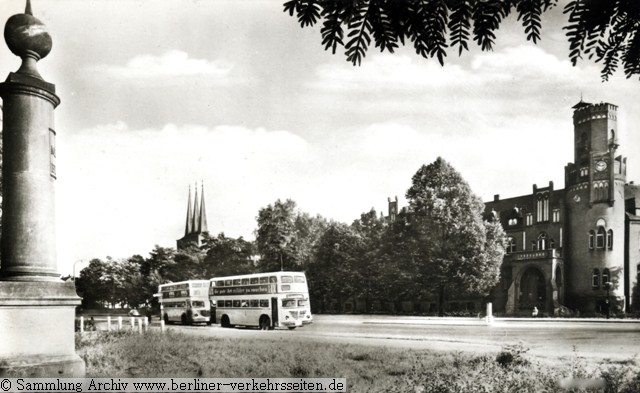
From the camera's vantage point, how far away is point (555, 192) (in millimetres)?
50656

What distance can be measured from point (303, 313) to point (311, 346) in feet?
39.8

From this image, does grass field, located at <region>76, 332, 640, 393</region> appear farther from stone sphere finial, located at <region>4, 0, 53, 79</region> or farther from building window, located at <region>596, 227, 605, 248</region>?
building window, located at <region>596, 227, 605, 248</region>

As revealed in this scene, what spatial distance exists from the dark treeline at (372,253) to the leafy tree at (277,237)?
0.22ft

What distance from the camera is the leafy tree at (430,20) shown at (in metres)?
3.45

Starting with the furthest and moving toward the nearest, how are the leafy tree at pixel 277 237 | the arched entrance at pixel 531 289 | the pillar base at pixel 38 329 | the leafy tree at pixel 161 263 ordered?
the arched entrance at pixel 531 289
the leafy tree at pixel 161 263
the leafy tree at pixel 277 237
the pillar base at pixel 38 329

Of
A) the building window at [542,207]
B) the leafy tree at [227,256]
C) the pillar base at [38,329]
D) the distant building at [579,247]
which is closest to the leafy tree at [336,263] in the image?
the distant building at [579,247]

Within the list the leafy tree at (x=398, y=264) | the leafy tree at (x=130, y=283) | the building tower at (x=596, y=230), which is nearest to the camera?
the leafy tree at (x=398, y=264)

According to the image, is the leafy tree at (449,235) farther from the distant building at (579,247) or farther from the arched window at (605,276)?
the arched window at (605,276)

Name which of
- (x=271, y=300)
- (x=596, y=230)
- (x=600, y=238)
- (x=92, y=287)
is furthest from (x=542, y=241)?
(x=92, y=287)

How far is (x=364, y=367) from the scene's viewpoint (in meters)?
12.9

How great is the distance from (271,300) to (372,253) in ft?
59.7

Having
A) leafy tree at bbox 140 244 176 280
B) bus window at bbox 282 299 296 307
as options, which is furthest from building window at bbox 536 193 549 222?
leafy tree at bbox 140 244 176 280

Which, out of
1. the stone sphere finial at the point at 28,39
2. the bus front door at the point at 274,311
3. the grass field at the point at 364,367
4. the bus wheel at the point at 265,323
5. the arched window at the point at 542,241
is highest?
the stone sphere finial at the point at 28,39

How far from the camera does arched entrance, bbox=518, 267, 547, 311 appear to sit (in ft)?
161
